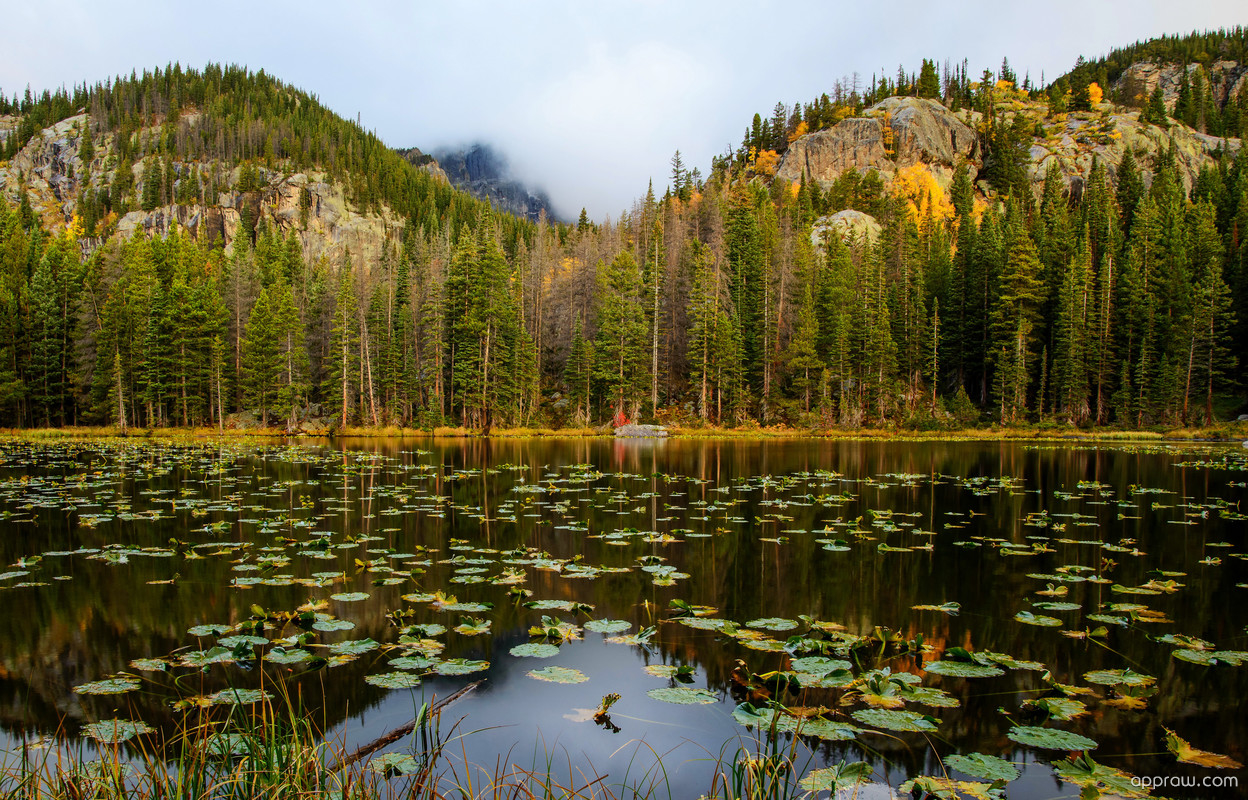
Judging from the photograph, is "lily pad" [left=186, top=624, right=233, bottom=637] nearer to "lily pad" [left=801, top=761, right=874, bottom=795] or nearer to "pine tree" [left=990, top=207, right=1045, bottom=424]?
"lily pad" [left=801, top=761, right=874, bottom=795]

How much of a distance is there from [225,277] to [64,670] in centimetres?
7322

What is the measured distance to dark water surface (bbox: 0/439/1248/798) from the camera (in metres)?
4.51

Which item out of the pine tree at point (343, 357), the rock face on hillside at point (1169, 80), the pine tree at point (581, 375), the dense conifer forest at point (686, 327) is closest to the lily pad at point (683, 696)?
the dense conifer forest at point (686, 327)

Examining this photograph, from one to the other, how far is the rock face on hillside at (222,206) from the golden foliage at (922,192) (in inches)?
3511

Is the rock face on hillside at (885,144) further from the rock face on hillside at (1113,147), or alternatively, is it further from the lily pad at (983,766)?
the lily pad at (983,766)

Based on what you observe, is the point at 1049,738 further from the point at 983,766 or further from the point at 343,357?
the point at 343,357

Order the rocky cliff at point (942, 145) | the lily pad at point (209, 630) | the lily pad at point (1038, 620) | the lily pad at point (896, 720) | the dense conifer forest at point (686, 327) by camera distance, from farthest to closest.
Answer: the rocky cliff at point (942, 145) < the dense conifer forest at point (686, 327) < the lily pad at point (1038, 620) < the lily pad at point (209, 630) < the lily pad at point (896, 720)

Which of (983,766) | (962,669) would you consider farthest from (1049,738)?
(962,669)

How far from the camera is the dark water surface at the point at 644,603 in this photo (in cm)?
451

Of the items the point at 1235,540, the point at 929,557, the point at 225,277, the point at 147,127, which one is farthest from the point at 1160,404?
the point at 147,127

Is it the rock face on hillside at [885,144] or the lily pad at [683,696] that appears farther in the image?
the rock face on hillside at [885,144]

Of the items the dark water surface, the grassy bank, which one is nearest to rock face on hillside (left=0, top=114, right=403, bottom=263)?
the dark water surface

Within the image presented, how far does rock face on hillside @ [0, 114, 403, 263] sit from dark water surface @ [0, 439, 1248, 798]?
381ft

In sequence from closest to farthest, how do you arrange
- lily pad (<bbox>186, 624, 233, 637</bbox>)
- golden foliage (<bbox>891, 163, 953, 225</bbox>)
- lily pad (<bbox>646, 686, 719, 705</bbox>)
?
lily pad (<bbox>646, 686, 719, 705</bbox>), lily pad (<bbox>186, 624, 233, 637</bbox>), golden foliage (<bbox>891, 163, 953, 225</bbox>)
